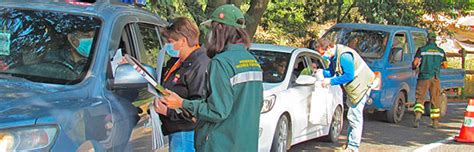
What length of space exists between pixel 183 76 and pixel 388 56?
959 centimetres

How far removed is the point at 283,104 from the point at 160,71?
359 cm

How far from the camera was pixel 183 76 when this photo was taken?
471cm

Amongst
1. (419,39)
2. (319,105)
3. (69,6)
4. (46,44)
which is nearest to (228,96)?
(46,44)

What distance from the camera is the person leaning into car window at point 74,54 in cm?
471

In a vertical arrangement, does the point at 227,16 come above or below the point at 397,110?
above

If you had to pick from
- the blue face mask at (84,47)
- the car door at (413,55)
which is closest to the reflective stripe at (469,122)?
the car door at (413,55)

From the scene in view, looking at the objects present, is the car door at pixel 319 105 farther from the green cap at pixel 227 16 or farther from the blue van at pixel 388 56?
the green cap at pixel 227 16

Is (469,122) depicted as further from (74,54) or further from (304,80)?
(74,54)

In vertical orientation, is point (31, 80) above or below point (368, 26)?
below

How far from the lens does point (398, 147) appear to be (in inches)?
416

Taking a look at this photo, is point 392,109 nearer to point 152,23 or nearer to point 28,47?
point 152,23

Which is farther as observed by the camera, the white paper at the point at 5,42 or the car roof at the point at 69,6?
the car roof at the point at 69,6

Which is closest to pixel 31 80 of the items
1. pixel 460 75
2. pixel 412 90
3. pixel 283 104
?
pixel 283 104

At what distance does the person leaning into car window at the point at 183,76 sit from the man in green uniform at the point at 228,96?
1.71ft
